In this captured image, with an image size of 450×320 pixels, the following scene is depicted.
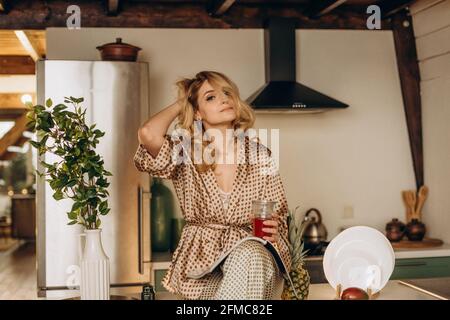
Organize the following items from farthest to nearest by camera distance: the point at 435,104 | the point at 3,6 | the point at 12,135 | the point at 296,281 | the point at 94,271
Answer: the point at 12,135, the point at 435,104, the point at 3,6, the point at 296,281, the point at 94,271

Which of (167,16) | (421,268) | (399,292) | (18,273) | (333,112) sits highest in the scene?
(167,16)

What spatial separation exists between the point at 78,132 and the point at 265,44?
1.95 metres

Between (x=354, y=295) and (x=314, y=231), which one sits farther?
(x=314, y=231)

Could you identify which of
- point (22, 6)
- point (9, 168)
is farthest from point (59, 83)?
point (9, 168)

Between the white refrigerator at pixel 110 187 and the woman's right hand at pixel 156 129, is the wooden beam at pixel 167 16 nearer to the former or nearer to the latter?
the white refrigerator at pixel 110 187

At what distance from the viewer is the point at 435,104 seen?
370cm

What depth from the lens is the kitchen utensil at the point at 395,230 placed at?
363 cm

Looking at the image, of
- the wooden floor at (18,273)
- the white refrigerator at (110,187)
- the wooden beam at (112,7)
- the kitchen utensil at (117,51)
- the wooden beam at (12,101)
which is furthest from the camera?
the wooden beam at (12,101)

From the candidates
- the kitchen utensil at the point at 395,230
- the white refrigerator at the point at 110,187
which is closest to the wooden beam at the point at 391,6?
the kitchen utensil at the point at 395,230

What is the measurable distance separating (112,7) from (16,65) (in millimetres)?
2573

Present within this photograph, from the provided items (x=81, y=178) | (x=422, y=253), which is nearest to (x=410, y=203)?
(x=422, y=253)

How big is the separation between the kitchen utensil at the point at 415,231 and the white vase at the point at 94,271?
7.14ft

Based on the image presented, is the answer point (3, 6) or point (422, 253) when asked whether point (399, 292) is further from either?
point (3, 6)
